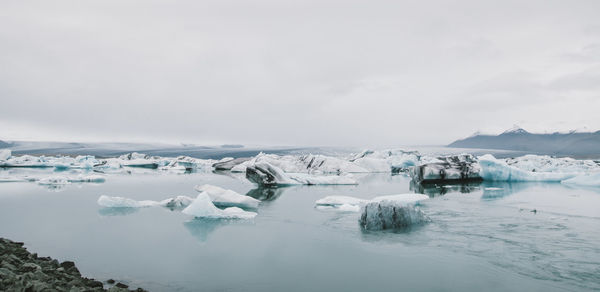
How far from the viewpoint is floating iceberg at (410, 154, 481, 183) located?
621 inches

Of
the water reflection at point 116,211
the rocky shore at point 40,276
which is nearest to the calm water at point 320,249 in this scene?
the water reflection at point 116,211

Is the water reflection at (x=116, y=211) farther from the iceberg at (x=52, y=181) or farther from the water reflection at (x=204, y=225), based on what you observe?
the iceberg at (x=52, y=181)

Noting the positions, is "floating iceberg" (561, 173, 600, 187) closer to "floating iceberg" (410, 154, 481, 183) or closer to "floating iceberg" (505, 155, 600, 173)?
"floating iceberg" (410, 154, 481, 183)

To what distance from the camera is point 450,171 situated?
16.0 m

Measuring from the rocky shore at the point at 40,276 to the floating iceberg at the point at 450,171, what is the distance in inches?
556

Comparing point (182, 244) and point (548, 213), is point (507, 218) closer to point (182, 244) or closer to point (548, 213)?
point (548, 213)

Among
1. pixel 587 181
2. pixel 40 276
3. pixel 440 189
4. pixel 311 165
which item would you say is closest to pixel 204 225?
pixel 40 276

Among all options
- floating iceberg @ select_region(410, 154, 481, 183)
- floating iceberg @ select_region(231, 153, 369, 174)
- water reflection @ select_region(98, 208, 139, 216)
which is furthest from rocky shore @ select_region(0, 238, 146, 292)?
floating iceberg @ select_region(231, 153, 369, 174)

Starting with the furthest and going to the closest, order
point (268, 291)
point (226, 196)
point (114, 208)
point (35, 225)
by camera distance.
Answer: point (226, 196)
point (114, 208)
point (35, 225)
point (268, 291)

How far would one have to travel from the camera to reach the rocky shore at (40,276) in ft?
9.79

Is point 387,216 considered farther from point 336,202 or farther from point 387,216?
point 336,202

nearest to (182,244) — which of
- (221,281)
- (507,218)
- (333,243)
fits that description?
(221,281)

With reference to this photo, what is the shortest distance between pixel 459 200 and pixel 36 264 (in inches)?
371

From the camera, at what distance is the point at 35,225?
259 inches
